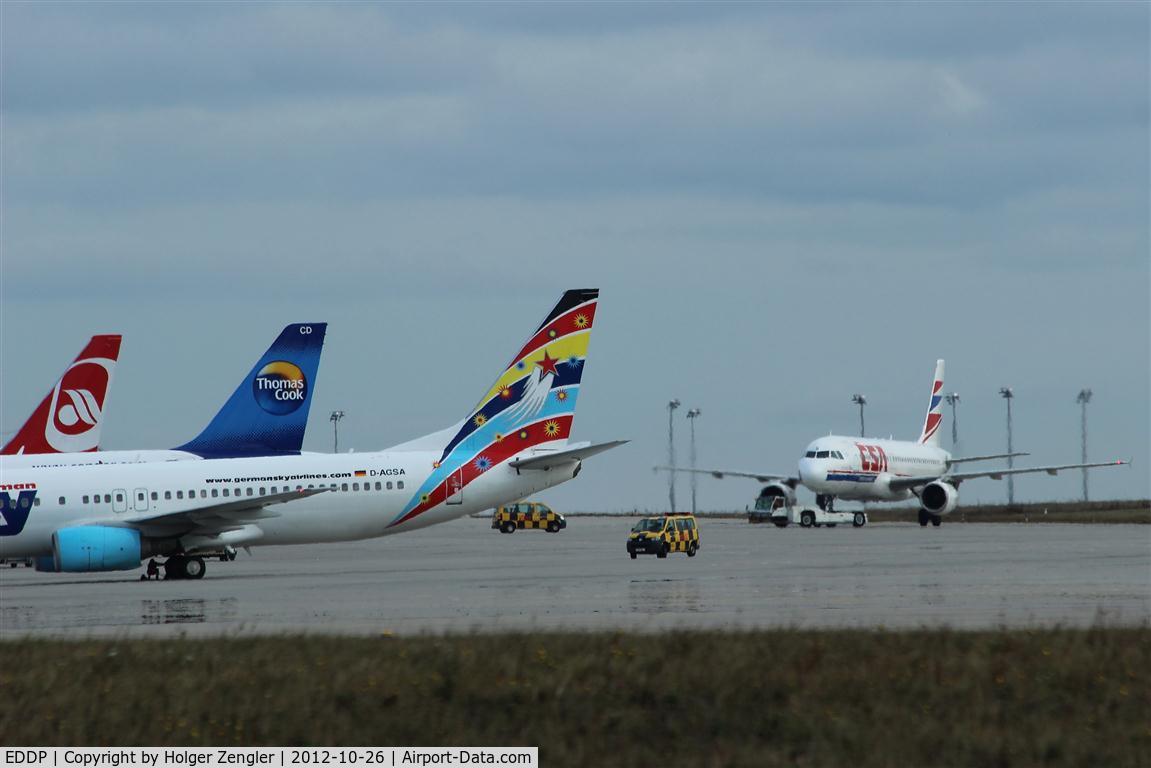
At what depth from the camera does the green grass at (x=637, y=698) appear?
16.9m

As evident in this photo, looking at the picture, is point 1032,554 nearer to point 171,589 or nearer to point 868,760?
point 171,589

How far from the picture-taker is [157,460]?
54750 millimetres

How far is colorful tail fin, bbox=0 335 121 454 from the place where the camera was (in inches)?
2406

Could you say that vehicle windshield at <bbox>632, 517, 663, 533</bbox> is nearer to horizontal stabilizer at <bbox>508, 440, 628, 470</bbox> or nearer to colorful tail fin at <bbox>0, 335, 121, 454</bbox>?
horizontal stabilizer at <bbox>508, 440, 628, 470</bbox>

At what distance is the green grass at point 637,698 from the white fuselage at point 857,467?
237 feet

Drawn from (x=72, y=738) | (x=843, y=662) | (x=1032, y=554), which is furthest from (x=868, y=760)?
(x=1032, y=554)

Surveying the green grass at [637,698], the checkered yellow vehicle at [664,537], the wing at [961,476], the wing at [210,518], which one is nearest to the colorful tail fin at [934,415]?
the wing at [961,476]

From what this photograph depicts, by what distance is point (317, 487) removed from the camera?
157 ft

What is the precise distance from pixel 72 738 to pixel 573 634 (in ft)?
24.9

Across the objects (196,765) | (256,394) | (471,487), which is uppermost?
(256,394)

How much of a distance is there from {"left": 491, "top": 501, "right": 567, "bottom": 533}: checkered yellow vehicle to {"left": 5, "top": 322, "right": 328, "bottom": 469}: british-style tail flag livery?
44.2 metres

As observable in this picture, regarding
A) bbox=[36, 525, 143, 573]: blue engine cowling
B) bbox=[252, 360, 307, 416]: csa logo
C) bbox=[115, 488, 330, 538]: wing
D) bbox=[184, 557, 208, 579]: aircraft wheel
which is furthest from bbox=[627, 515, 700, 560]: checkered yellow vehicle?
bbox=[36, 525, 143, 573]: blue engine cowling

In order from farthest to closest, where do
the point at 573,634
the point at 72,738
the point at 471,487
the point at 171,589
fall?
1. the point at 471,487
2. the point at 171,589
3. the point at 573,634
4. the point at 72,738

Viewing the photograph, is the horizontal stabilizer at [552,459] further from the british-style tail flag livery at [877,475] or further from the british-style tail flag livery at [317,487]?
the british-style tail flag livery at [877,475]
